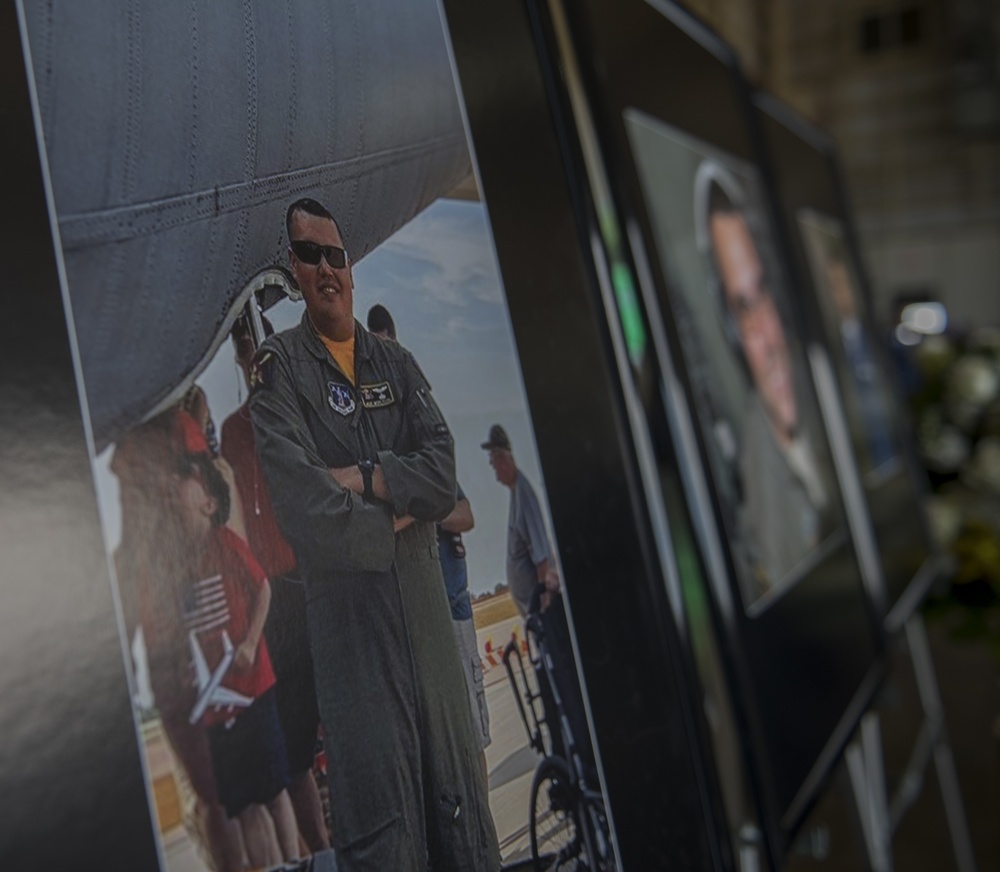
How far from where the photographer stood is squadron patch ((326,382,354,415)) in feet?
1.61

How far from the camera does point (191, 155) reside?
444 millimetres

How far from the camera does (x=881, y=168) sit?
1049 centimetres

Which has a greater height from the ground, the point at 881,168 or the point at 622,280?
the point at 881,168

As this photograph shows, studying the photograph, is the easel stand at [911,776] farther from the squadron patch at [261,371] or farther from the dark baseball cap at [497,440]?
the squadron patch at [261,371]

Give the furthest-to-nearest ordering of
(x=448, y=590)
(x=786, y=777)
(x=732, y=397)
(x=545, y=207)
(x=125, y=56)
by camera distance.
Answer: (x=732, y=397) < (x=786, y=777) < (x=545, y=207) < (x=448, y=590) < (x=125, y=56)

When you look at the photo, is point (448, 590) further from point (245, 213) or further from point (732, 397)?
point (732, 397)

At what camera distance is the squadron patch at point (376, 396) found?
513 mm

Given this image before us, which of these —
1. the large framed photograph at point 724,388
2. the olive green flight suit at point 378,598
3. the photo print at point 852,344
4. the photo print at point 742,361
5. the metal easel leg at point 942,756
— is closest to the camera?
the olive green flight suit at point 378,598

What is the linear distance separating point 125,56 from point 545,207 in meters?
0.32

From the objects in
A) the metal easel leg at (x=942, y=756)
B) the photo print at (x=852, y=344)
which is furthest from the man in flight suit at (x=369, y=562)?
the metal easel leg at (x=942, y=756)

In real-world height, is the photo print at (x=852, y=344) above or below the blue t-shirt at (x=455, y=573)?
above

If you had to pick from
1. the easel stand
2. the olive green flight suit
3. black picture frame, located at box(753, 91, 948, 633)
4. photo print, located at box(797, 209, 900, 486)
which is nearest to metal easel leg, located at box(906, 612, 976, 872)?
the easel stand

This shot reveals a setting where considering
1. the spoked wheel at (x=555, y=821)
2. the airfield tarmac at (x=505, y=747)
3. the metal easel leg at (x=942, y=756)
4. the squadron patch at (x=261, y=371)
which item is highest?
the squadron patch at (x=261, y=371)

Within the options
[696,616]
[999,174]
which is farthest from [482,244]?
[999,174]
